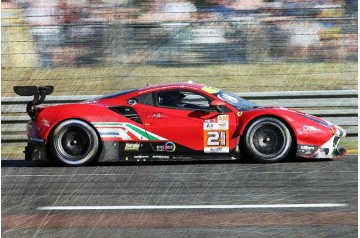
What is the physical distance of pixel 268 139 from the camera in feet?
36.1

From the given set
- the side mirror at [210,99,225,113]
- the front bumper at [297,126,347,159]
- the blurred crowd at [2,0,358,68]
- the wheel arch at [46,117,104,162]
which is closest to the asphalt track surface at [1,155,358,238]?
the front bumper at [297,126,347,159]

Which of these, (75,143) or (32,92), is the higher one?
(32,92)

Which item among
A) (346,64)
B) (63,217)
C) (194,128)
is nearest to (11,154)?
(194,128)

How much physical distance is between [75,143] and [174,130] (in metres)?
1.28

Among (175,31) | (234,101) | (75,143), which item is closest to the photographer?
(75,143)

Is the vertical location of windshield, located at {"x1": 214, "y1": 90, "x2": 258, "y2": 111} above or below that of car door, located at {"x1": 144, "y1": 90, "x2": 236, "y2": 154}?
above

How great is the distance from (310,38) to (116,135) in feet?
20.0

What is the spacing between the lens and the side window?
438 inches

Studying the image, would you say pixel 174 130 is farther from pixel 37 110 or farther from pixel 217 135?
pixel 37 110

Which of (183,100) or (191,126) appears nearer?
(191,126)

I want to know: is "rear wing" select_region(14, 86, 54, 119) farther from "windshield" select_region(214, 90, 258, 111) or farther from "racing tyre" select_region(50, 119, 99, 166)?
"windshield" select_region(214, 90, 258, 111)

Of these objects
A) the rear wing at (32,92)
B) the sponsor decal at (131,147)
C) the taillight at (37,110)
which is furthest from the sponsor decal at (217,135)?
the rear wing at (32,92)

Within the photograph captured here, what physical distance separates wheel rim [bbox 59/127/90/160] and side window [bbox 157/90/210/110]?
1.06 metres

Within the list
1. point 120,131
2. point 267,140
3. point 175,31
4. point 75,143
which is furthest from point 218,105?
point 175,31
